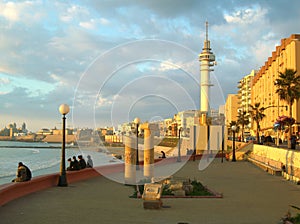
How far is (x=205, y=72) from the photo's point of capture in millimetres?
136250

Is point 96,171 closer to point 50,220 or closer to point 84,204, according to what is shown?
point 84,204

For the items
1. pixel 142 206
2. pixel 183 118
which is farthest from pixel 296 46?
pixel 142 206

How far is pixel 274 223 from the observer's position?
9078mm

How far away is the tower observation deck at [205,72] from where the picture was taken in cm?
12519

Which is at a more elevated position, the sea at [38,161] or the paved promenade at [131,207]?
the paved promenade at [131,207]

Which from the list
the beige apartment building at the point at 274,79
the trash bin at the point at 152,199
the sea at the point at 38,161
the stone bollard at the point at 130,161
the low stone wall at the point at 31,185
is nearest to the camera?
the trash bin at the point at 152,199

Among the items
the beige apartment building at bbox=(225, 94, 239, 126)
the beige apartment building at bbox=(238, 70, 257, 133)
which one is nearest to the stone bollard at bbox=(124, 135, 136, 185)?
the beige apartment building at bbox=(238, 70, 257, 133)

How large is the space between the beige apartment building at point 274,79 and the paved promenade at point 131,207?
3884 cm

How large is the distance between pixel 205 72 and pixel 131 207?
128 metres

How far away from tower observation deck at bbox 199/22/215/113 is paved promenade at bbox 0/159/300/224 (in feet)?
335

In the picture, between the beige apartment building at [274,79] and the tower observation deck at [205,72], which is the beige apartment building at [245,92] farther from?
the beige apartment building at [274,79]

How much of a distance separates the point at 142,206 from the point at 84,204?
67.8 inches

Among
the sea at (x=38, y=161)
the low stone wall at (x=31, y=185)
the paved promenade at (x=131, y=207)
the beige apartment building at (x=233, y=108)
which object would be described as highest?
the beige apartment building at (x=233, y=108)

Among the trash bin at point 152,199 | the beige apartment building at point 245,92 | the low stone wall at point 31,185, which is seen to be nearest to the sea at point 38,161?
the low stone wall at point 31,185
